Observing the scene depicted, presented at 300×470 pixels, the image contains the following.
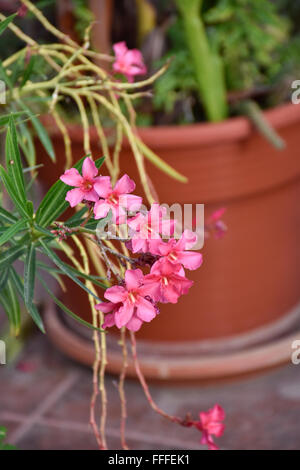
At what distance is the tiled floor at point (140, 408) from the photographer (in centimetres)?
125

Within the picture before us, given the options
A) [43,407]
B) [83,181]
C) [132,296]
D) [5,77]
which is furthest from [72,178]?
[43,407]

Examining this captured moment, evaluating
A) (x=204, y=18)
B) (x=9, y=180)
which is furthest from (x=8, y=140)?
(x=204, y=18)

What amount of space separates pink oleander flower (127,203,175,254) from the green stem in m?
0.81

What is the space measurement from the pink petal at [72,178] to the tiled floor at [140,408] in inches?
30.8

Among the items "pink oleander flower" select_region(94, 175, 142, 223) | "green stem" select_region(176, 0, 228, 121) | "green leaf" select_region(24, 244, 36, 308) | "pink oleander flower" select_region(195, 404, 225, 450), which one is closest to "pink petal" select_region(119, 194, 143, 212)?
"pink oleander flower" select_region(94, 175, 142, 223)

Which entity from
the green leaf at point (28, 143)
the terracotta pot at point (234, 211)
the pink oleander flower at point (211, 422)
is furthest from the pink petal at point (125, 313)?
the terracotta pot at point (234, 211)

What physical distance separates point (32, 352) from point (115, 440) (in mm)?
429

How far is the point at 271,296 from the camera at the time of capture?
1470 millimetres

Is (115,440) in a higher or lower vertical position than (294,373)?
lower

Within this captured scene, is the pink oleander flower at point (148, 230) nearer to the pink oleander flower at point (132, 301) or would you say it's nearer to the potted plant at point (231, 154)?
the pink oleander flower at point (132, 301)

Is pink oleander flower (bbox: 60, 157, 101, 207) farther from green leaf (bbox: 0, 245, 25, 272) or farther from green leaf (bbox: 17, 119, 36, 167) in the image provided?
green leaf (bbox: 17, 119, 36, 167)

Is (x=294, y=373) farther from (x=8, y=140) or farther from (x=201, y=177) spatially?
(x=8, y=140)

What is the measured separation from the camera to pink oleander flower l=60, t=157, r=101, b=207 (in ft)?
1.86

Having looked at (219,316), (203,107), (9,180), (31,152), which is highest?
(203,107)
